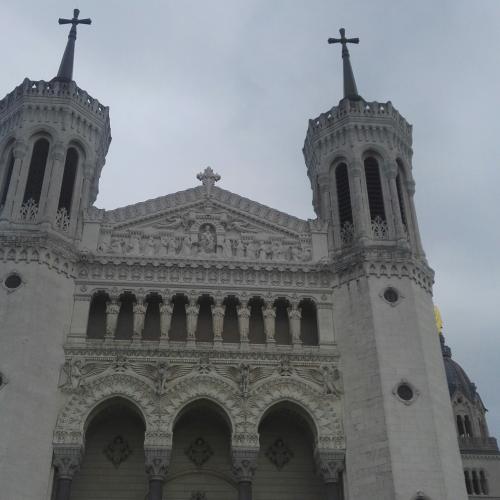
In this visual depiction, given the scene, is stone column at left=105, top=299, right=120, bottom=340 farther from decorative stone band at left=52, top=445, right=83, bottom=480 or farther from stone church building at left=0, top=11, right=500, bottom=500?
decorative stone band at left=52, top=445, right=83, bottom=480

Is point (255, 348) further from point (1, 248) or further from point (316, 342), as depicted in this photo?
point (1, 248)

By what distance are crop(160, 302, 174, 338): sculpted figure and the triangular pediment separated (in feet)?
7.25

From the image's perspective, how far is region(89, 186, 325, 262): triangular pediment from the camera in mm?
27562

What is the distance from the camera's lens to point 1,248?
1014 inches

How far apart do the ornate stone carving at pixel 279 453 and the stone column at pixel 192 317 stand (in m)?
4.79

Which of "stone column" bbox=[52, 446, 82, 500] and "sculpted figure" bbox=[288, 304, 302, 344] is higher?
"sculpted figure" bbox=[288, 304, 302, 344]

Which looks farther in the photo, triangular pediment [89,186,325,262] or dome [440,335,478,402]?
dome [440,335,478,402]

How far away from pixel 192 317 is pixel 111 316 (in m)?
2.91

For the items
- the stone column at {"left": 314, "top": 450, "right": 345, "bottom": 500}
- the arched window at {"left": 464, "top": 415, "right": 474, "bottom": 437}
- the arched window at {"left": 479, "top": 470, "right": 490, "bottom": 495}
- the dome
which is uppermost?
the dome

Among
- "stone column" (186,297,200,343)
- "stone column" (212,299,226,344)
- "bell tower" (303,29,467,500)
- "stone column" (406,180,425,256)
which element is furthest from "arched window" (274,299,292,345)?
"stone column" (406,180,425,256)

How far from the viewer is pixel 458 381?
63.1 m

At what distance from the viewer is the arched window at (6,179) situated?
2803cm

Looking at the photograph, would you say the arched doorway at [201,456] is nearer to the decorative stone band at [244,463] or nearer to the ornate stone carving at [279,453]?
the decorative stone band at [244,463]

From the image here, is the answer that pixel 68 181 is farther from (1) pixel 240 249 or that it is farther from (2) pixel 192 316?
(2) pixel 192 316
